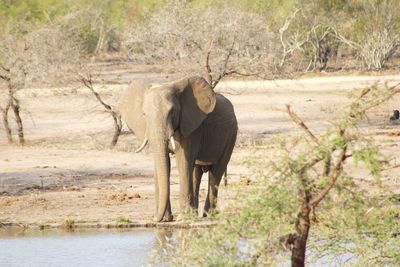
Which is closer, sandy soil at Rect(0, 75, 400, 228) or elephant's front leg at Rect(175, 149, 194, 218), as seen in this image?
elephant's front leg at Rect(175, 149, 194, 218)

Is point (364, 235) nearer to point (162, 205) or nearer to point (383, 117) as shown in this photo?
point (162, 205)

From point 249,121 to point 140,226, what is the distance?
12380 millimetres

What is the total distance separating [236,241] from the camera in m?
8.55

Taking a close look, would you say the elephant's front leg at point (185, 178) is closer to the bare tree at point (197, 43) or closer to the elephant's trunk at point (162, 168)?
the elephant's trunk at point (162, 168)

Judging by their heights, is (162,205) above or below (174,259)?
below

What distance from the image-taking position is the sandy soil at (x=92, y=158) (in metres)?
18.1

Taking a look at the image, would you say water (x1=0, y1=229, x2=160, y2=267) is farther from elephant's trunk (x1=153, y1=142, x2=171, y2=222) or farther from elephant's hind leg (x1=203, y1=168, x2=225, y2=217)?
elephant's hind leg (x1=203, y1=168, x2=225, y2=217)

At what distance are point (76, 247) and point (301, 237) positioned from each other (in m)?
7.22

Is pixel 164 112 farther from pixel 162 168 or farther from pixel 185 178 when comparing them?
pixel 185 178

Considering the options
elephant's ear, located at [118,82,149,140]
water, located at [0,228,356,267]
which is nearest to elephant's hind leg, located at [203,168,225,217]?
water, located at [0,228,356,267]

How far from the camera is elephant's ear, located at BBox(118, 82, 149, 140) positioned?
1642 cm

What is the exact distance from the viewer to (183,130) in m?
15.9

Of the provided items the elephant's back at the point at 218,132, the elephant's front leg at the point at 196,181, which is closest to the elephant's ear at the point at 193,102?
the elephant's back at the point at 218,132

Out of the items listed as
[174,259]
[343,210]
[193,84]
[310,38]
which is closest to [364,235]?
[343,210]
